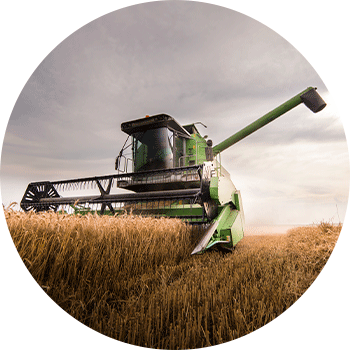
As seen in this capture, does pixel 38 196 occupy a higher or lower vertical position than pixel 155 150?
lower

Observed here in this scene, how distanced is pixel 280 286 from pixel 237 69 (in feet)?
7.06

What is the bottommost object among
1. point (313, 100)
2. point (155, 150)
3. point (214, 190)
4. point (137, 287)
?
point (137, 287)

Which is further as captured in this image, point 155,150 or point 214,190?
point 155,150

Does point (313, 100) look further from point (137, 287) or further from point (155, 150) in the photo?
point (155, 150)

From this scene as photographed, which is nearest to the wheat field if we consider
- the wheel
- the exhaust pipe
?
the exhaust pipe

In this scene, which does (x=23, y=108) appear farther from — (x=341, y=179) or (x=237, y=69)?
(x=341, y=179)

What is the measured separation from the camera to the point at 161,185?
4531 mm

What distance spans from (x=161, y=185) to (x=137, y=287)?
2.70 metres

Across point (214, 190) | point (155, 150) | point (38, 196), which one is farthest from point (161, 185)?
point (38, 196)

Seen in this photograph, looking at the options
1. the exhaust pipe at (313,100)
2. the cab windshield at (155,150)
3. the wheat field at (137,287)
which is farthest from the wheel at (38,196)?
the exhaust pipe at (313,100)

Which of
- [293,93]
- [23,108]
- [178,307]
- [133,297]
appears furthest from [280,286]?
[23,108]

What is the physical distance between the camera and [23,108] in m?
2.25

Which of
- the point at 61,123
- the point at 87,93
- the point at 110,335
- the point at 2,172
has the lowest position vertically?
the point at 110,335

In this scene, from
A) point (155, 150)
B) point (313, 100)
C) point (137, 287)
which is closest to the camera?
point (137, 287)
